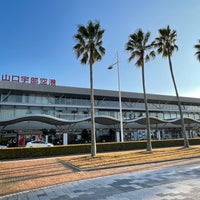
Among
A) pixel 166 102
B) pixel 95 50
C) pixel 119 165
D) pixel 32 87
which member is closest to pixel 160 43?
pixel 95 50

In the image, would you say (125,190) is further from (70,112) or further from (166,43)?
(70,112)

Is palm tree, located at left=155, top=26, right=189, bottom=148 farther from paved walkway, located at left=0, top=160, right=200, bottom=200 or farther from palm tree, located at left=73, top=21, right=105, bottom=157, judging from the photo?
paved walkway, located at left=0, top=160, right=200, bottom=200

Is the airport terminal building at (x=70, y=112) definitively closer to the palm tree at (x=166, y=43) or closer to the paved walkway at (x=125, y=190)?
the palm tree at (x=166, y=43)

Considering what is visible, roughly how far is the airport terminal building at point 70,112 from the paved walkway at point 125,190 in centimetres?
2166

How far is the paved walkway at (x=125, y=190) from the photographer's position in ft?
24.5

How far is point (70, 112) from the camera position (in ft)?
138

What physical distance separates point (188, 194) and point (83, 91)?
36.5 metres

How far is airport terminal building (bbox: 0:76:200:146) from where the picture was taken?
35.4 metres

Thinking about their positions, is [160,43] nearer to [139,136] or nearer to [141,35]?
[141,35]

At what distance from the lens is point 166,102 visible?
55594mm

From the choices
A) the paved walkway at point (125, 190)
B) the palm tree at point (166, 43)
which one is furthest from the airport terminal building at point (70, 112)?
the paved walkway at point (125, 190)

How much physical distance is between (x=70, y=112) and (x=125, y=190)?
3445cm

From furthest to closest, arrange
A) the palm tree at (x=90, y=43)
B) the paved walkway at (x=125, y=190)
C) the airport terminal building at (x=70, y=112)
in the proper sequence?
the airport terminal building at (x=70, y=112) → the palm tree at (x=90, y=43) → the paved walkway at (x=125, y=190)

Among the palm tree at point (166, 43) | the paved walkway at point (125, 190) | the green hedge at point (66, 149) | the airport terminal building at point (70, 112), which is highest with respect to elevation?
the palm tree at point (166, 43)
